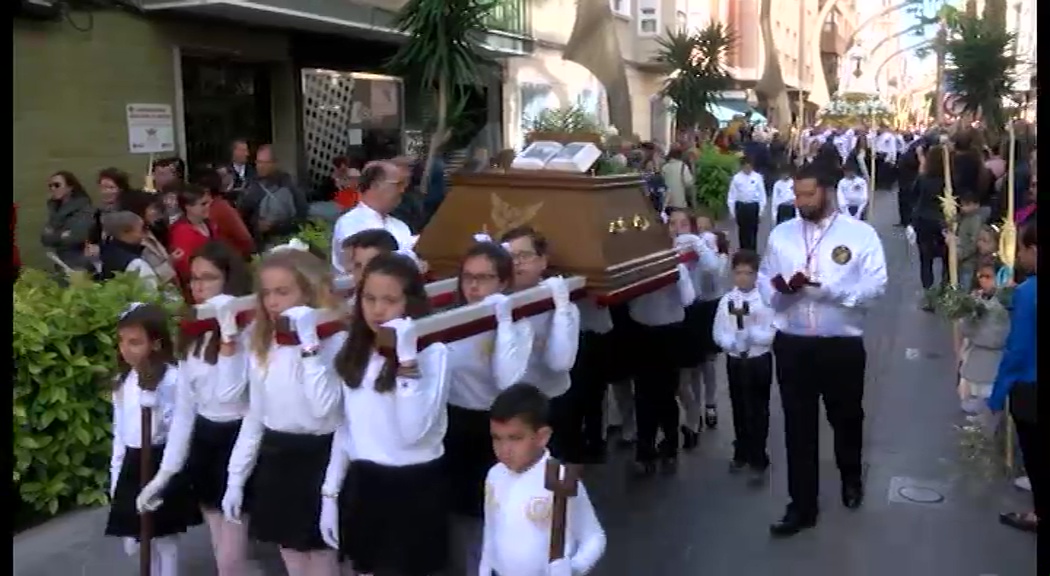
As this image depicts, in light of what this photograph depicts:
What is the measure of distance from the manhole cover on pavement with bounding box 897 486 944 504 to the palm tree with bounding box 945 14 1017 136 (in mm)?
10543

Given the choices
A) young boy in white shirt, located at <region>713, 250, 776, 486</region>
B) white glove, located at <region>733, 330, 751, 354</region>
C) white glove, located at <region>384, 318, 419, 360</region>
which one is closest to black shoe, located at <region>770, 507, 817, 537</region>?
young boy in white shirt, located at <region>713, 250, 776, 486</region>

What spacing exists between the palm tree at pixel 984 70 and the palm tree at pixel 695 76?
586 cm

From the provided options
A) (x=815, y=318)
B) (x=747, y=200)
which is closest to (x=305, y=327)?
(x=815, y=318)

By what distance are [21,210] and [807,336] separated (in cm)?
752

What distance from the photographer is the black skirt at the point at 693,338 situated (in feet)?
22.5

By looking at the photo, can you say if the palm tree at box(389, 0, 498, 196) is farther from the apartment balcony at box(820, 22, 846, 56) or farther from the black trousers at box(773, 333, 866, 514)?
the apartment balcony at box(820, 22, 846, 56)

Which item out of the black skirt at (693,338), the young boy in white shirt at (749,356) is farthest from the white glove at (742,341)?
the black skirt at (693,338)

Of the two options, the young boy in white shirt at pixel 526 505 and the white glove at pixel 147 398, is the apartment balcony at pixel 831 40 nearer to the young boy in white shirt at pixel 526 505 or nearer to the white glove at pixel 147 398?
the white glove at pixel 147 398

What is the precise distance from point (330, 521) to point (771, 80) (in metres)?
32.7

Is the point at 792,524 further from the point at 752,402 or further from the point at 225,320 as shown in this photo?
the point at 225,320

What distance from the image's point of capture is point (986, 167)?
11.6 meters

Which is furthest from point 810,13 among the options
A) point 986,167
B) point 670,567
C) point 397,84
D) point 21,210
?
point 670,567
